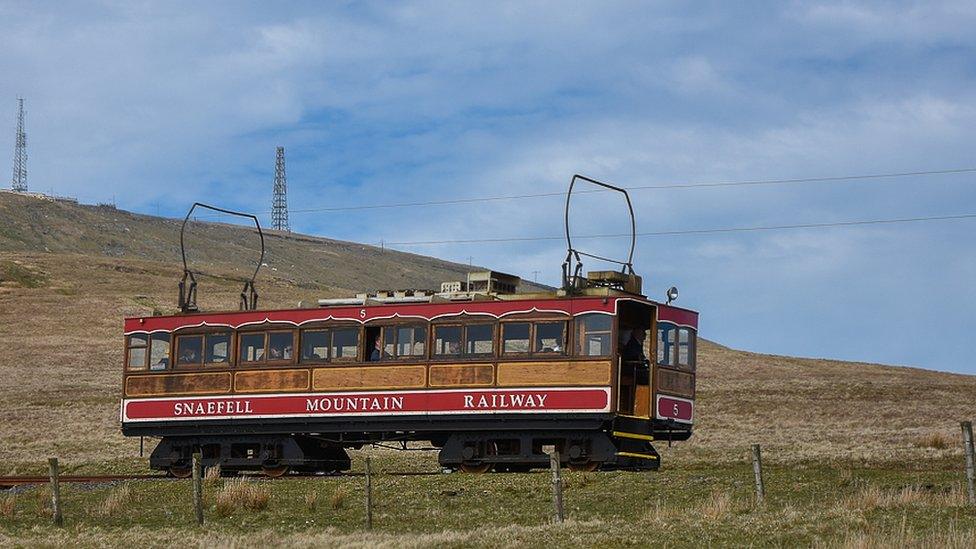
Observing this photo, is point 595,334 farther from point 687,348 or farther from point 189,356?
point 189,356

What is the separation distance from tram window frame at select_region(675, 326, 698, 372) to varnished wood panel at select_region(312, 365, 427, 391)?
17.6 ft

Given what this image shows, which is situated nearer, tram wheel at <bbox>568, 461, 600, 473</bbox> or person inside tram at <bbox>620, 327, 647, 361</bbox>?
tram wheel at <bbox>568, 461, 600, 473</bbox>

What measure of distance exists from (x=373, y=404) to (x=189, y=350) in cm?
542

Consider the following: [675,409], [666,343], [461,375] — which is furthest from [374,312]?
[675,409]

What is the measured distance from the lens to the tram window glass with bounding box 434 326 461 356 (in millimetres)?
27750

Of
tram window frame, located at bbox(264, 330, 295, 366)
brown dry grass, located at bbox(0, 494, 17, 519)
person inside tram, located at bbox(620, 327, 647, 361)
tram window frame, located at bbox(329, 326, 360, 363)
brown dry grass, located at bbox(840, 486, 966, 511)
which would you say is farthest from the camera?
tram window frame, located at bbox(264, 330, 295, 366)

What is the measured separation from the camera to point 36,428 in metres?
44.6

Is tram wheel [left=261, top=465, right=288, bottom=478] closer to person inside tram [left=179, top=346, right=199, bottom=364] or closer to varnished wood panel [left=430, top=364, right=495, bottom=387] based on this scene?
person inside tram [left=179, top=346, right=199, bottom=364]

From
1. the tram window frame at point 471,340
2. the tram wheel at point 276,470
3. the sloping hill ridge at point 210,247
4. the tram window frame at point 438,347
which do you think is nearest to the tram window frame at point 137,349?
the tram wheel at point 276,470

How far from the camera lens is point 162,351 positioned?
3186cm

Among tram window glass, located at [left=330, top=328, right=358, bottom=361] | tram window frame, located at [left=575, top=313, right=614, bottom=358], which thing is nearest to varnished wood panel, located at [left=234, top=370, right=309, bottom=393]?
tram window glass, located at [left=330, top=328, right=358, bottom=361]

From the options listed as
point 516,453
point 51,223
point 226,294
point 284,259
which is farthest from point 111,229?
point 516,453

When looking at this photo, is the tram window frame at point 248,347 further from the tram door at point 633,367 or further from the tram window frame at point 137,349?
the tram door at point 633,367

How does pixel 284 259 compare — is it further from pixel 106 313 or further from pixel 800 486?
pixel 800 486
